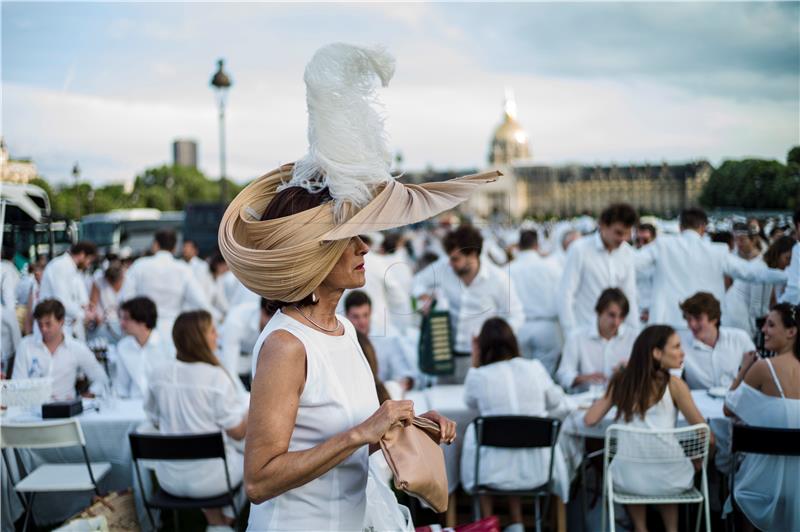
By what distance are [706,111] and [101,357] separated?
5424 millimetres

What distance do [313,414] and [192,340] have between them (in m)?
2.72

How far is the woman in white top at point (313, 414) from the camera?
159 cm

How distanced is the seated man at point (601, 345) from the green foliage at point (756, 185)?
1.46m

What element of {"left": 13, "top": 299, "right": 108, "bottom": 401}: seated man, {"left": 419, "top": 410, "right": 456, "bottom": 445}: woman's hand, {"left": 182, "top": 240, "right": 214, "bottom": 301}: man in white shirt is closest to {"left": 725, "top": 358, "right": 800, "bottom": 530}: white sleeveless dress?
{"left": 419, "top": 410, "right": 456, "bottom": 445}: woman's hand

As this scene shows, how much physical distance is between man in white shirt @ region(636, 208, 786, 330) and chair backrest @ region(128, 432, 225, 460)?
14.2 feet

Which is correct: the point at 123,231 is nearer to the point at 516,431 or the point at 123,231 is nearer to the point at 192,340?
the point at 192,340

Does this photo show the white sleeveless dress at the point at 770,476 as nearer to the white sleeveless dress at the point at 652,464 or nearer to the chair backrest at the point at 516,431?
the white sleeveless dress at the point at 652,464

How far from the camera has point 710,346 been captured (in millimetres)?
5453

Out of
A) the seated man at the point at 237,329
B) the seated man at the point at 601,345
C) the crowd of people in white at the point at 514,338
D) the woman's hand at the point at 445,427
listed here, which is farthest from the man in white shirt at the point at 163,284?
the woman's hand at the point at 445,427

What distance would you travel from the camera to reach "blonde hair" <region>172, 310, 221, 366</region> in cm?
422

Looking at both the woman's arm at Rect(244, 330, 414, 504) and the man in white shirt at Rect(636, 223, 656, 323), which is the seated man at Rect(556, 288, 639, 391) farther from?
the woman's arm at Rect(244, 330, 414, 504)

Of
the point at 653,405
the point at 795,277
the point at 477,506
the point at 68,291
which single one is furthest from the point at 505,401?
the point at 68,291

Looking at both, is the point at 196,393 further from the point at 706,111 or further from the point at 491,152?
the point at 491,152

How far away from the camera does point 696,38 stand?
236 inches
